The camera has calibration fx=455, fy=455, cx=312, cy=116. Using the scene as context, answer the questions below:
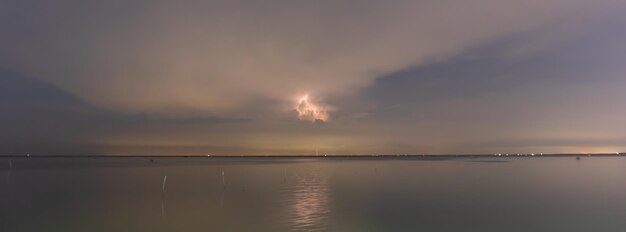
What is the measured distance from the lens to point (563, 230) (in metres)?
30.3

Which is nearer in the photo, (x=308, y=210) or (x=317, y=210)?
Result: (x=317, y=210)

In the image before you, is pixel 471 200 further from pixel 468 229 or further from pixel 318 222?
pixel 318 222

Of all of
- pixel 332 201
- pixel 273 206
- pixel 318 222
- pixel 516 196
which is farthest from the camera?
pixel 516 196

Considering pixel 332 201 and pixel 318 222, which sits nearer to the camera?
pixel 318 222

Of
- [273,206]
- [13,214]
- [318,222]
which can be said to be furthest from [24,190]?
[318,222]

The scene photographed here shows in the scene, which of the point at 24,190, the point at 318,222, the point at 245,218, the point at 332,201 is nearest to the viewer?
the point at 318,222

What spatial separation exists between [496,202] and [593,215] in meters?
9.34

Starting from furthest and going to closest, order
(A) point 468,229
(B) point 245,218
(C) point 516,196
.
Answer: (C) point 516,196, (B) point 245,218, (A) point 468,229

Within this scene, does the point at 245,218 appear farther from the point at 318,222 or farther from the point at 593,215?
the point at 593,215

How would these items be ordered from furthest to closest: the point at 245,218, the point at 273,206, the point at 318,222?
the point at 273,206, the point at 245,218, the point at 318,222

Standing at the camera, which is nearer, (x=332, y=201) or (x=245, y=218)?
(x=245, y=218)

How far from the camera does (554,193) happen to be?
53.1 m

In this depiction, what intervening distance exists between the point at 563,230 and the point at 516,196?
20.5 metres

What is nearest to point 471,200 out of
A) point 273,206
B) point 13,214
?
point 273,206
